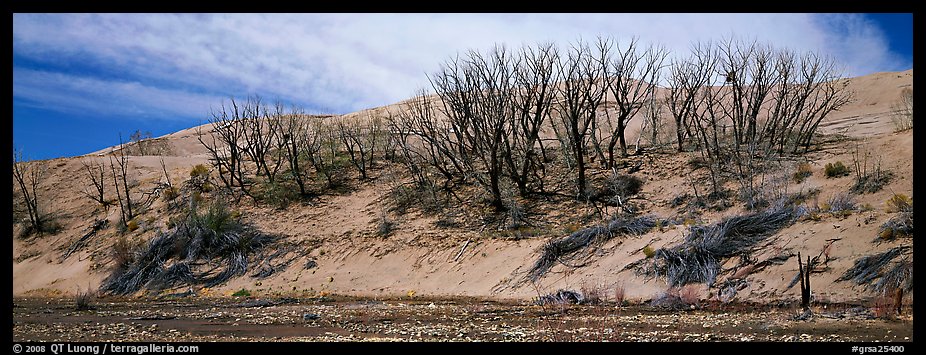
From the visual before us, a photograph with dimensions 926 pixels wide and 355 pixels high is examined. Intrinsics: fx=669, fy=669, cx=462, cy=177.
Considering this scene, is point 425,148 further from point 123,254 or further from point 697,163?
point 123,254

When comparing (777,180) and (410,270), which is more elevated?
(777,180)

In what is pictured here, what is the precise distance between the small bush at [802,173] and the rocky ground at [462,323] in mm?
11947

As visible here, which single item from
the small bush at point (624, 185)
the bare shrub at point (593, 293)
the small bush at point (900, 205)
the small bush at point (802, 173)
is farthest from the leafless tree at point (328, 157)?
the small bush at point (900, 205)

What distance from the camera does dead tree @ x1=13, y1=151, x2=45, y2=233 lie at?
98.2 feet

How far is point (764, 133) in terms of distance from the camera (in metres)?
28.9

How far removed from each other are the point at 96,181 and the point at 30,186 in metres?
3.29

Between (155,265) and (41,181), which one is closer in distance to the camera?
(155,265)

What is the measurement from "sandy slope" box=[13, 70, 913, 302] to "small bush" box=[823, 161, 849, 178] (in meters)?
0.39

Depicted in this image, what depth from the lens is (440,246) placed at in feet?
72.3

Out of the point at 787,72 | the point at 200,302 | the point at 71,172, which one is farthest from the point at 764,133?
the point at 71,172

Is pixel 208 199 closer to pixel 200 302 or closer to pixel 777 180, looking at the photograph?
pixel 200 302
